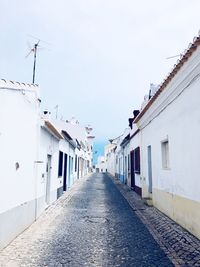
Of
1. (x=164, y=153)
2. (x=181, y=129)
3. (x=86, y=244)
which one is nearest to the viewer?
(x=86, y=244)

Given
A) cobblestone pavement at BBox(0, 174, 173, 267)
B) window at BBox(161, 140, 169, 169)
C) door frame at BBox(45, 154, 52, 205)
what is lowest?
cobblestone pavement at BBox(0, 174, 173, 267)

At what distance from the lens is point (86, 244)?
5.64 meters

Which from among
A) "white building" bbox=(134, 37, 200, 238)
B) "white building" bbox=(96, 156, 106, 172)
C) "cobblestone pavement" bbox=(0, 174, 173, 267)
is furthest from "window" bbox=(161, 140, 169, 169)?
"white building" bbox=(96, 156, 106, 172)

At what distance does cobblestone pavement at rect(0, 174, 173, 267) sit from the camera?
4.65 meters

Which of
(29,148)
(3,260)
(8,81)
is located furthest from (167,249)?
(8,81)

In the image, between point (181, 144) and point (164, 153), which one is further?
point (164, 153)

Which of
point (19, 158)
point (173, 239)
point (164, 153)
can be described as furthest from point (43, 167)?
point (173, 239)

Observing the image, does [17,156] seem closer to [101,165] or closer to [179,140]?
[179,140]

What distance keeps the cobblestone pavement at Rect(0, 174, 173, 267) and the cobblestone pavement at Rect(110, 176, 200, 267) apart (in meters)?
0.18

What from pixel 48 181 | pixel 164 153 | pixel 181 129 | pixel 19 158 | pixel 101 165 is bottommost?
pixel 48 181

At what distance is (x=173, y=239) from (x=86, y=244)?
1.95 metres

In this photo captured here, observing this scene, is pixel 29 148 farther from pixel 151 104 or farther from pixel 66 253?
pixel 151 104

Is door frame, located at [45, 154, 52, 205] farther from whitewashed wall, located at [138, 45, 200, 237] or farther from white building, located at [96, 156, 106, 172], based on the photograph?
white building, located at [96, 156, 106, 172]

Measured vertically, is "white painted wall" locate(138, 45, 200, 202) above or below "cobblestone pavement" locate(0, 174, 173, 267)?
above
